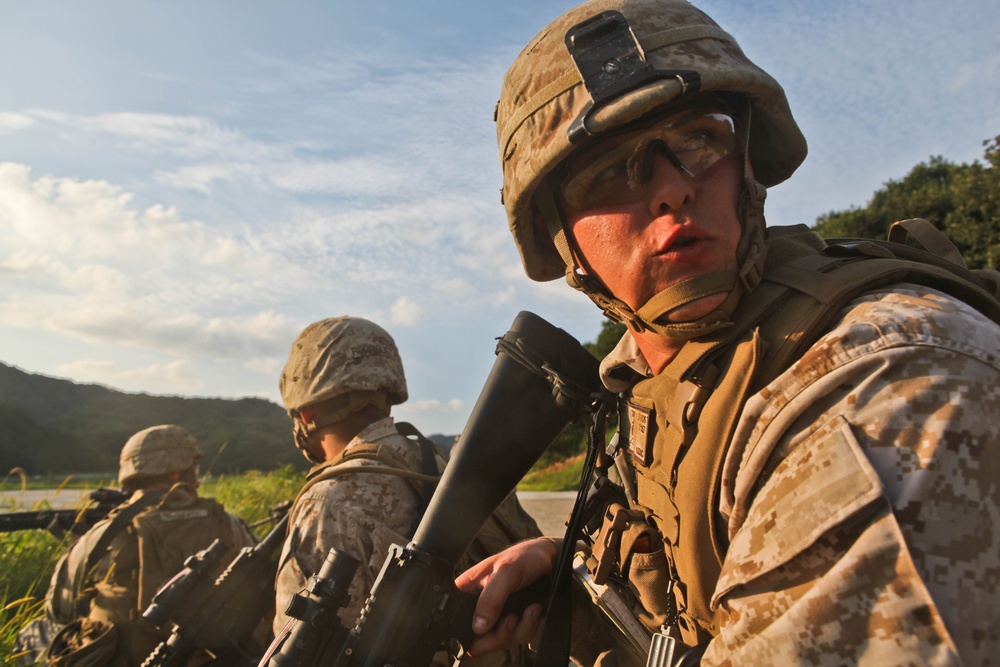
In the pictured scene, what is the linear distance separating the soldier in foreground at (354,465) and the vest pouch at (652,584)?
1113 millimetres

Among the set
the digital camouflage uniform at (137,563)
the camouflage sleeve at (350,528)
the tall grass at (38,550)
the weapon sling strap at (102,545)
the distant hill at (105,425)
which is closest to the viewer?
the camouflage sleeve at (350,528)

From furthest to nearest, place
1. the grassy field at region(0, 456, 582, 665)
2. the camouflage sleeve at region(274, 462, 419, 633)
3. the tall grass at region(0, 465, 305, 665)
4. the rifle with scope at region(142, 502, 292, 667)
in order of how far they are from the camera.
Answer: the grassy field at region(0, 456, 582, 665)
the tall grass at region(0, 465, 305, 665)
the rifle with scope at region(142, 502, 292, 667)
the camouflage sleeve at region(274, 462, 419, 633)

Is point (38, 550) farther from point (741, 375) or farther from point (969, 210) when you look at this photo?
point (969, 210)

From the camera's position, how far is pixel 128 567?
19.3 feet

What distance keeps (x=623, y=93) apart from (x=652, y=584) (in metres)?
1.37

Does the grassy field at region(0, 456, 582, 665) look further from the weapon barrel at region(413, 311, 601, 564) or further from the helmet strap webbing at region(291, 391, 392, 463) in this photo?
the weapon barrel at region(413, 311, 601, 564)

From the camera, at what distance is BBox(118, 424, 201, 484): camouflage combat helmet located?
6.94 meters

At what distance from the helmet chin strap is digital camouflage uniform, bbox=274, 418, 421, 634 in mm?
1854

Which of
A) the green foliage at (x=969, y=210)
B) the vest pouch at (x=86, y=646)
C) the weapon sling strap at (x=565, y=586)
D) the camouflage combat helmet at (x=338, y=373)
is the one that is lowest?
the vest pouch at (x=86, y=646)

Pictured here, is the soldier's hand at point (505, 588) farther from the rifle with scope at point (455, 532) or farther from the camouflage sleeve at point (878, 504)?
the camouflage sleeve at point (878, 504)

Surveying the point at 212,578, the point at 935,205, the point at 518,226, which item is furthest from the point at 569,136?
the point at 935,205

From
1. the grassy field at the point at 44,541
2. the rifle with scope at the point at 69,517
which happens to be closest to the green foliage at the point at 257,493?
the grassy field at the point at 44,541

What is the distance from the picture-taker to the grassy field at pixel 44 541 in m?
4.93

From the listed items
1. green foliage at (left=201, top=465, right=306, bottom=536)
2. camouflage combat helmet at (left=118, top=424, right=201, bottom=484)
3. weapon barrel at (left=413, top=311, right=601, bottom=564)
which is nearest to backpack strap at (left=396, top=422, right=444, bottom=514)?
weapon barrel at (left=413, top=311, right=601, bottom=564)
